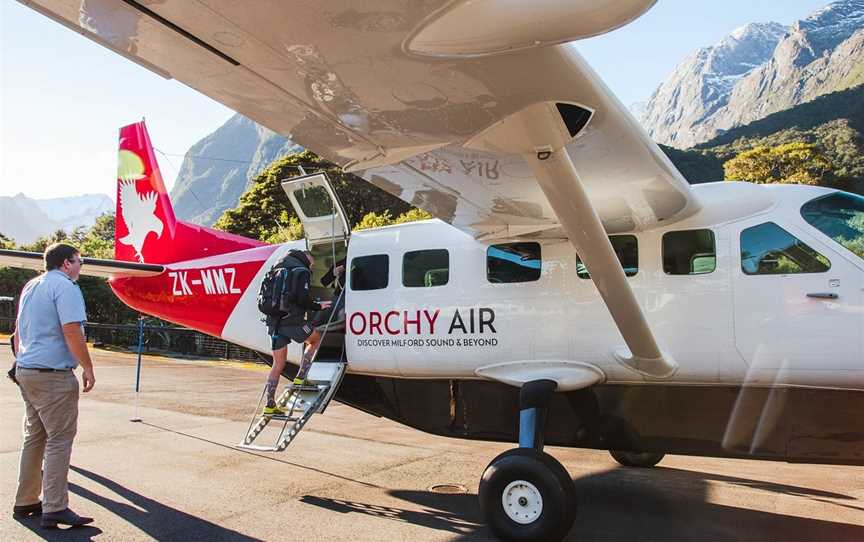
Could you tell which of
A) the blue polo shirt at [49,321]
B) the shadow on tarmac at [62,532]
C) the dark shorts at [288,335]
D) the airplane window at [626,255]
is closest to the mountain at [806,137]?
the airplane window at [626,255]

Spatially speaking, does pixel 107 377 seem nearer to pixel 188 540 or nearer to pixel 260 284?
pixel 260 284

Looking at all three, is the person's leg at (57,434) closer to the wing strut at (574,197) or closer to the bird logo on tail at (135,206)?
the wing strut at (574,197)

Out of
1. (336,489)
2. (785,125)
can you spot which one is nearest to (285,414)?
(336,489)

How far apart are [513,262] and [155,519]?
3.67 metres

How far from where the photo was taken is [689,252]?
511 centimetres

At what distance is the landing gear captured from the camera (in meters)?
4.41

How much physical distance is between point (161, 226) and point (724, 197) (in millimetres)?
7001

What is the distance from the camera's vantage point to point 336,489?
5789mm

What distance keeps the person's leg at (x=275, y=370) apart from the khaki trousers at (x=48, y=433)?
206 centimetres

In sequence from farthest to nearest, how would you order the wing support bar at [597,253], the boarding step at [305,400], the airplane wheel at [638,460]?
the airplane wheel at [638,460] → the boarding step at [305,400] → the wing support bar at [597,253]

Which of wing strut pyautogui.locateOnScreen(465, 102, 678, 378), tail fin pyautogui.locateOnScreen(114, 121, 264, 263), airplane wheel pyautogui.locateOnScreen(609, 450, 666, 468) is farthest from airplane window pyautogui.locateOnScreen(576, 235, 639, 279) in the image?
tail fin pyautogui.locateOnScreen(114, 121, 264, 263)

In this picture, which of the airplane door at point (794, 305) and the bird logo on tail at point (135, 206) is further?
the bird logo on tail at point (135, 206)

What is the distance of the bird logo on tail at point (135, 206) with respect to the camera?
28.2 feet

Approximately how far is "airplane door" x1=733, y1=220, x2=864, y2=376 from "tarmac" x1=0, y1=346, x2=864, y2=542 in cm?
135
